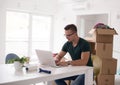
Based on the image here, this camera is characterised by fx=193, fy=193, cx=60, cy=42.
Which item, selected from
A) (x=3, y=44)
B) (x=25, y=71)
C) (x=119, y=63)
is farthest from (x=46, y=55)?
(x=3, y=44)

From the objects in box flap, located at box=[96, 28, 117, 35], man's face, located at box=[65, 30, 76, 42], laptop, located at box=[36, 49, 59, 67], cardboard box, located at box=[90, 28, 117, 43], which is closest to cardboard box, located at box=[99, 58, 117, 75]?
cardboard box, located at box=[90, 28, 117, 43]

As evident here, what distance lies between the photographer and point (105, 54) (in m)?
3.92

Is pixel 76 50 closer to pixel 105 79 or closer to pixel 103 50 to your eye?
pixel 103 50

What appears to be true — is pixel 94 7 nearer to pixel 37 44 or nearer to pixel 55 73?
pixel 37 44

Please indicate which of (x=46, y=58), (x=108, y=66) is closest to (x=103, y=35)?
(x=108, y=66)

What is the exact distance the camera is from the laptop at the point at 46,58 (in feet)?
8.47

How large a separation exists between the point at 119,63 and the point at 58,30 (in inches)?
99.5

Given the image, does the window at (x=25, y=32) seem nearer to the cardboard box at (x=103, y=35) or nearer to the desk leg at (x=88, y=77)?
the cardboard box at (x=103, y=35)

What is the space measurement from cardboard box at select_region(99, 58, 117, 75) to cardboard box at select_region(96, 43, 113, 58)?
10cm

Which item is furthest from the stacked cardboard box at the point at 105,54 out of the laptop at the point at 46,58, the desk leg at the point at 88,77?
the laptop at the point at 46,58

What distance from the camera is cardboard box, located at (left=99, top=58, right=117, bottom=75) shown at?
3.87 m

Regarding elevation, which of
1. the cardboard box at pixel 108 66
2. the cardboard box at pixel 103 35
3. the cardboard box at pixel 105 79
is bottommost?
the cardboard box at pixel 105 79

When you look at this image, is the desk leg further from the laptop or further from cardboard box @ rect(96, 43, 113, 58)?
cardboard box @ rect(96, 43, 113, 58)

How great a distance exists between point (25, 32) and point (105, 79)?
3147mm
